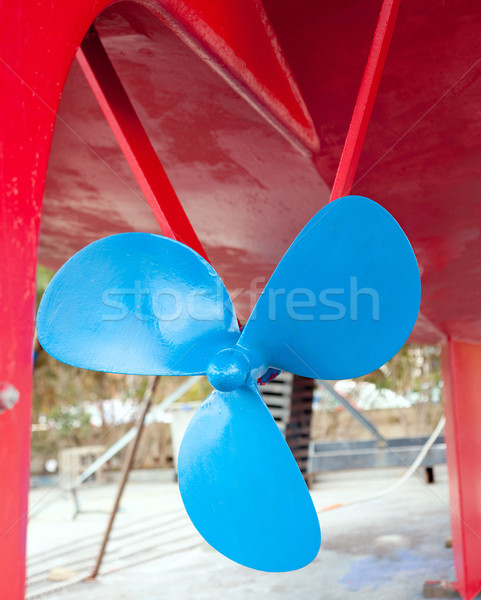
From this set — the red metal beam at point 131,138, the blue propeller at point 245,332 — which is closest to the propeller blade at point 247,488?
the blue propeller at point 245,332

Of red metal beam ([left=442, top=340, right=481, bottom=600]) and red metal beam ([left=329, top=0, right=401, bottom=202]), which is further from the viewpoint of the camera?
red metal beam ([left=442, top=340, right=481, bottom=600])

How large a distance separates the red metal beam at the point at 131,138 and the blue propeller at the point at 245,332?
1.56ft

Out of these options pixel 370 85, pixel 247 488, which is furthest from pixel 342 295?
pixel 370 85

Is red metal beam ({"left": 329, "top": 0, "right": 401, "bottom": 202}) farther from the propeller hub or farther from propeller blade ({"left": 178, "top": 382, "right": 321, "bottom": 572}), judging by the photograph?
propeller blade ({"left": 178, "top": 382, "right": 321, "bottom": 572})

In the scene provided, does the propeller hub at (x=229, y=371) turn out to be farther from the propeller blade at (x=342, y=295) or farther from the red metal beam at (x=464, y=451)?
the red metal beam at (x=464, y=451)

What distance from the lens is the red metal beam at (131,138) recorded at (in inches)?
97.2

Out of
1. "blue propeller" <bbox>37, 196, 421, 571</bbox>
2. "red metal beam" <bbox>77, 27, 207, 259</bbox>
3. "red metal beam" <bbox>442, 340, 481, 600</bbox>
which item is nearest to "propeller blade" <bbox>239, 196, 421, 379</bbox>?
"blue propeller" <bbox>37, 196, 421, 571</bbox>

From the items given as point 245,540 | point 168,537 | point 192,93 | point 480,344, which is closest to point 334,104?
point 192,93

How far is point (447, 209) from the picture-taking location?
144 inches

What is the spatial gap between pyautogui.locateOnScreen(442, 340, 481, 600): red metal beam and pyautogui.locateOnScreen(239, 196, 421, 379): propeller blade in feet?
13.4

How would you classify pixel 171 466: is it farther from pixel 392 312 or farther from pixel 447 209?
pixel 392 312

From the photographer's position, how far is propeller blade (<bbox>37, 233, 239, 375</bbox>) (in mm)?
1988

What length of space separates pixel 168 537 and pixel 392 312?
24.4 feet

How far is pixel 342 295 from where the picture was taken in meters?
1.89
